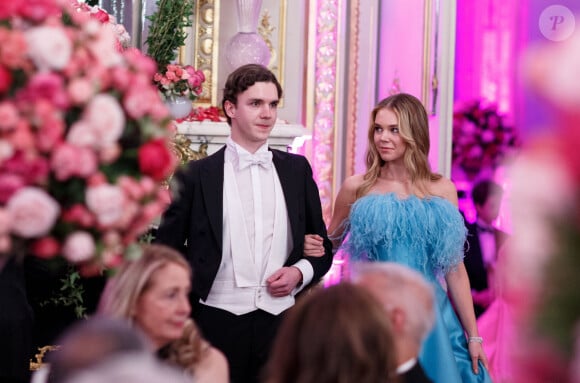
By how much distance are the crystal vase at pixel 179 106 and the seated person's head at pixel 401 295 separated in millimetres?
2912

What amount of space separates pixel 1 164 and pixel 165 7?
11.0 ft

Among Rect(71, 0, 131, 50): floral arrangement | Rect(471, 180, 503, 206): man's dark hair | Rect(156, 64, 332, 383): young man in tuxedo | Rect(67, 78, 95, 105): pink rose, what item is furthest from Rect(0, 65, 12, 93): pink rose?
Rect(471, 180, 503, 206): man's dark hair

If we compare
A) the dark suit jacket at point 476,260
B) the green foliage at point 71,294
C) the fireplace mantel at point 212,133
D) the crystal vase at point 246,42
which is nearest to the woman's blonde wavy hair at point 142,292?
the green foliage at point 71,294

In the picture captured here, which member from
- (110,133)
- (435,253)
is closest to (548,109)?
(110,133)

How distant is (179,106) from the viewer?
5.29 meters

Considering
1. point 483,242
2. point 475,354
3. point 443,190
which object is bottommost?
point 475,354

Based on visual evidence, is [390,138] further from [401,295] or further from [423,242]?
[401,295]

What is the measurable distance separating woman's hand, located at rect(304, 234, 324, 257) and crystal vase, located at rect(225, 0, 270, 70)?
1.89 m

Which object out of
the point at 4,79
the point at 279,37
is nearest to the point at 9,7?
the point at 4,79

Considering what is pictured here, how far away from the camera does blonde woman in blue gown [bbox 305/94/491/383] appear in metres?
4.46

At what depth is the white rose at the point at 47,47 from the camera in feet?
6.71

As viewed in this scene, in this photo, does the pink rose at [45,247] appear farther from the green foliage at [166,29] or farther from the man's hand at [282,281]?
the green foliage at [166,29]

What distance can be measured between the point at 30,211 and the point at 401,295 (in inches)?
33.9

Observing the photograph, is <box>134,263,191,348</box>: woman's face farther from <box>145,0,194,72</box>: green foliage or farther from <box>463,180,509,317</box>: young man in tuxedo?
<box>463,180,509,317</box>: young man in tuxedo
